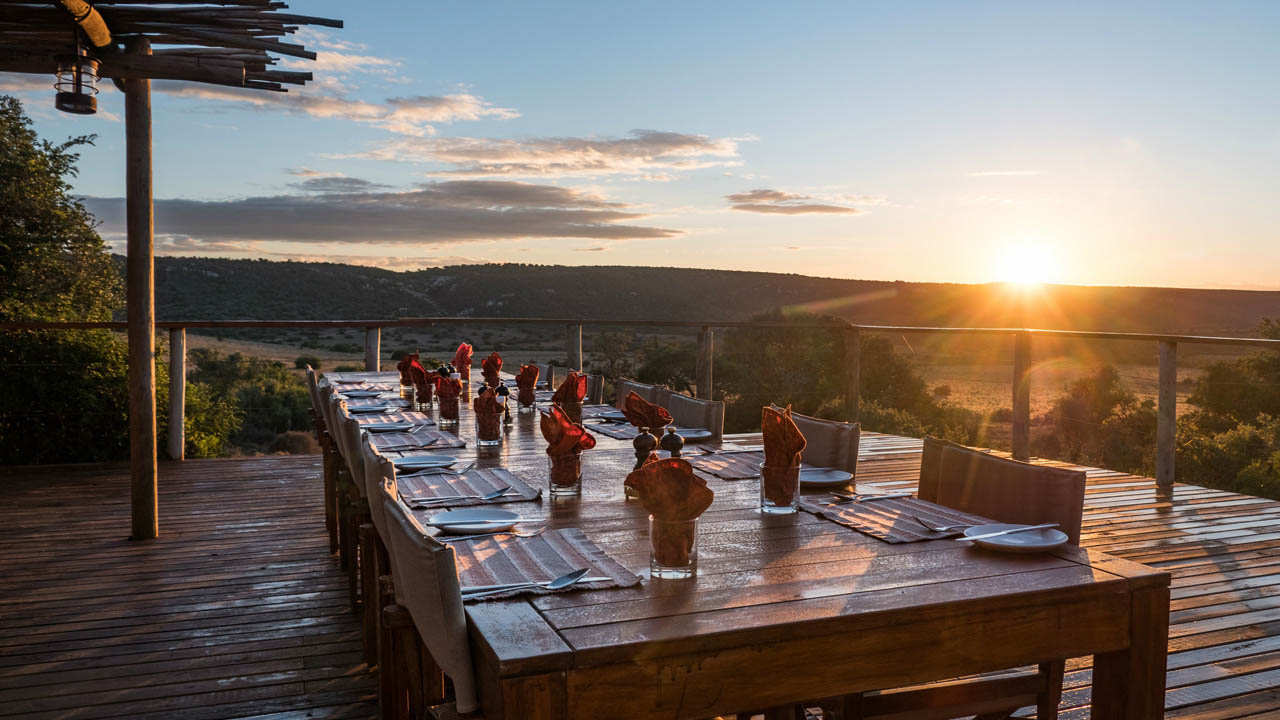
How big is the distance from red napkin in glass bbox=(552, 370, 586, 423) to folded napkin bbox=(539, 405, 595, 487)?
1.14 m

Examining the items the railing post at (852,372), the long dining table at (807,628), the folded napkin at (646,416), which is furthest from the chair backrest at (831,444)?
the railing post at (852,372)

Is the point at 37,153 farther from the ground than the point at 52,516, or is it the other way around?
the point at 37,153

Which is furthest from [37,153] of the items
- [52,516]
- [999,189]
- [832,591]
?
[832,591]

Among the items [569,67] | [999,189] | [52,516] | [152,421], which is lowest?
[52,516]

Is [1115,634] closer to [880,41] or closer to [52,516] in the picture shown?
[52,516]

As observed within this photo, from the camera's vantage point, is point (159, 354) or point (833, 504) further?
point (159, 354)

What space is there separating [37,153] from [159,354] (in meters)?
7.50

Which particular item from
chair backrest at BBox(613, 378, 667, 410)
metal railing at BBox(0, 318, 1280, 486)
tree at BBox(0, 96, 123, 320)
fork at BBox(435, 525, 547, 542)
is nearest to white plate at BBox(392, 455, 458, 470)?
fork at BBox(435, 525, 547, 542)

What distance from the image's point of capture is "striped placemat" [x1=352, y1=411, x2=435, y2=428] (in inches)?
155

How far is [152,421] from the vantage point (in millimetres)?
4816

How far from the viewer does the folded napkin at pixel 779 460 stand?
216 centimetres

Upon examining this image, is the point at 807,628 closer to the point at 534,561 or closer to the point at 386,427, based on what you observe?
the point at 534,561

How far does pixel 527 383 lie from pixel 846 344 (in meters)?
3.68

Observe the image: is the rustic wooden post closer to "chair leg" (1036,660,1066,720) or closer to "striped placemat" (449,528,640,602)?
"striped placemat" (449,528,640,602)
